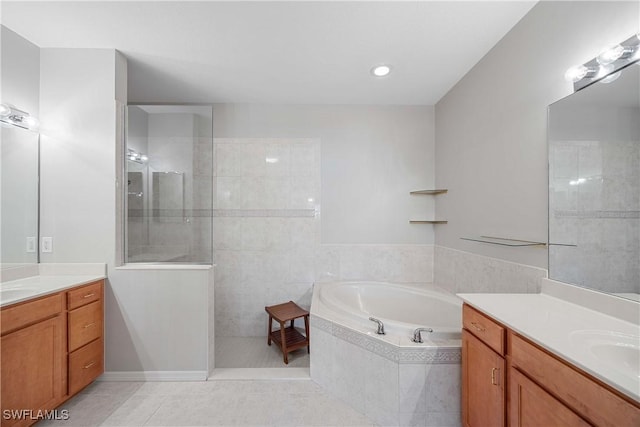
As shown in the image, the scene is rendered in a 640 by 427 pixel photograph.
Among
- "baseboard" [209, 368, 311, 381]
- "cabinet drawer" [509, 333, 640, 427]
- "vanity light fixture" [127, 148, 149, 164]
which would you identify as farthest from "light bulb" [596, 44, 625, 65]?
"vanity light fixture" [127, 148, 149, 164]

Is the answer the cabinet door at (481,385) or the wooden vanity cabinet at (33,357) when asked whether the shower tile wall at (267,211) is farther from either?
the cabinet door at (481,385)

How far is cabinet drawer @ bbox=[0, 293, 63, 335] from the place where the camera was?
4.19 feet

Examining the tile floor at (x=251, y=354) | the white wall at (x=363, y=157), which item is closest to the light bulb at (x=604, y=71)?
the white wall at (x=363, y=157)

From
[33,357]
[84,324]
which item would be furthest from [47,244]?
[33,357]

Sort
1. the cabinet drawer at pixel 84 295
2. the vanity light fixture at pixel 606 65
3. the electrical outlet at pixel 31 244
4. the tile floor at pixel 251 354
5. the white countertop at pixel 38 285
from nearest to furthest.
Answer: the vanity light fixture at pixel 606 65 → the white countertop at pixel 38 285 → the cabinet drawer at pixel 84 295 → the electrical outlet at pixel 31 244 → the tile floor at pixel 251 354

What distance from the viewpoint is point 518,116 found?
63.7 inches

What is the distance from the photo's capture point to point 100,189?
75.0 inches

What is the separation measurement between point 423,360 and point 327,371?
734 millimetres

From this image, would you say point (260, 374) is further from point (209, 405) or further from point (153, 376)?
point (153, 376)

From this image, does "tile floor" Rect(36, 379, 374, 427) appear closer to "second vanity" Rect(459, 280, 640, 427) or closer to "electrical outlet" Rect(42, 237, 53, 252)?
"second vanity" Rect(459, 280, 640, 427)

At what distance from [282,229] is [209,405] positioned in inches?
63.4

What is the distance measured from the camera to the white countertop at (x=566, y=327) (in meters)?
0.69

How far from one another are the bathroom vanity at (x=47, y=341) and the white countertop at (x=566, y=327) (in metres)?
2.40

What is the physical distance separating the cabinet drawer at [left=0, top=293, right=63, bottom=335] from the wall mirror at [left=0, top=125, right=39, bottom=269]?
0.55 metres
